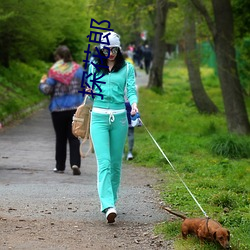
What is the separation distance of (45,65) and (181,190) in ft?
80.1

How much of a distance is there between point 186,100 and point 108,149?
903 inches

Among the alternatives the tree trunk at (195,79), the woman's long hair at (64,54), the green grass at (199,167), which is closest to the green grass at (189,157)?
the green grass at (199,167)

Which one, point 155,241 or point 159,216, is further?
point 159,216

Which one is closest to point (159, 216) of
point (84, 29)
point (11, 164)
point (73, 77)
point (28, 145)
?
point (73, 77)

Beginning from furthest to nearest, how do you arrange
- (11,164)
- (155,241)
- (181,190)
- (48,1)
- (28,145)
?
(48,1), (28,145), (11,164), (181,190), (155,241)

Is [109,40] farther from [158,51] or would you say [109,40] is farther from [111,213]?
[158,51]

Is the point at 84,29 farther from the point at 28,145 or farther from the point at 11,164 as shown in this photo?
the point at 11,164

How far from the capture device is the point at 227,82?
16.2 m

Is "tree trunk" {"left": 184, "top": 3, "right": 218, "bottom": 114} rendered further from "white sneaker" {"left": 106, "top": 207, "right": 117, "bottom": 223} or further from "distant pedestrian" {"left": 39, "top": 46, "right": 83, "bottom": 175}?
"white sneaker" {"left": 106, "top": 207, "right": 117, "bottom": 223}

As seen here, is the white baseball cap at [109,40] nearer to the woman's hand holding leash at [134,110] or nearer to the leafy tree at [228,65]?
the woman's hand holding leash at [134,110]

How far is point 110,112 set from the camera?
7.36 m

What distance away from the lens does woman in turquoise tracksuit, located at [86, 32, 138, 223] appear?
7.28 meters

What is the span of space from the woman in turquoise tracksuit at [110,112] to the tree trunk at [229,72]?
28.7ft

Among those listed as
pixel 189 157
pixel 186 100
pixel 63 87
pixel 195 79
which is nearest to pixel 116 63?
pixel 63 87
